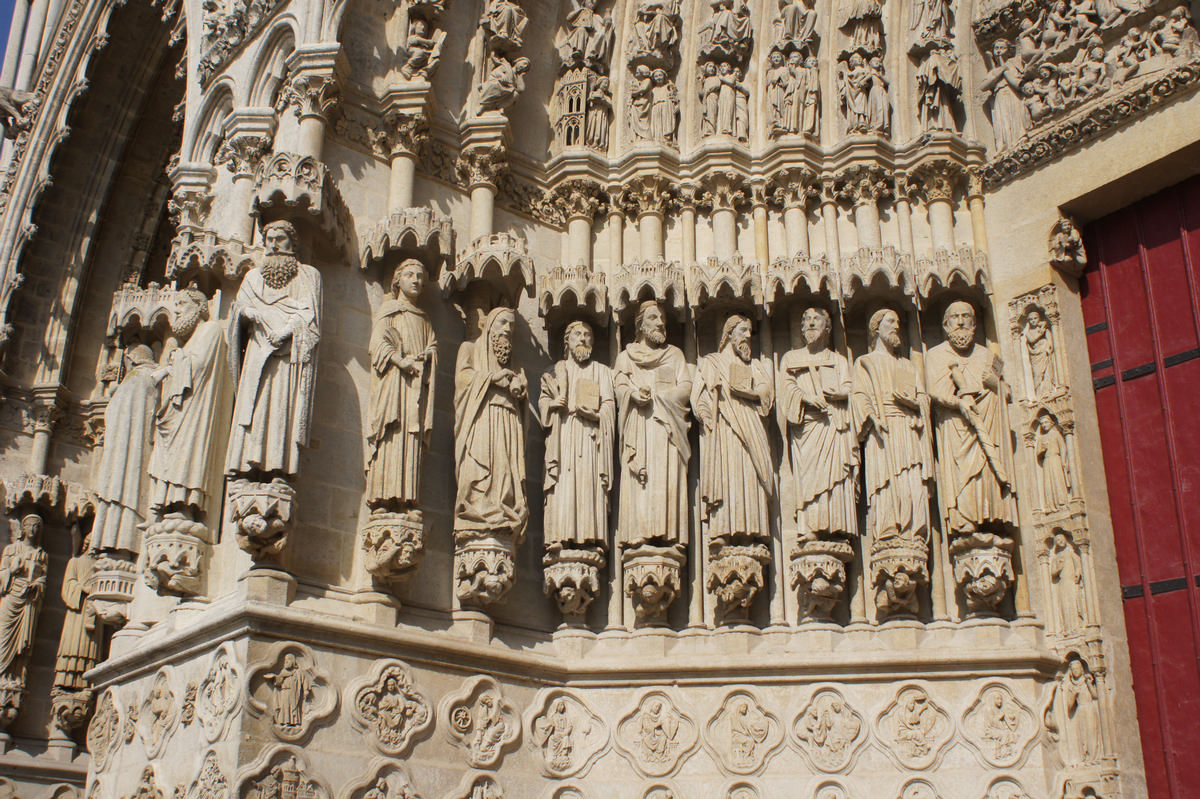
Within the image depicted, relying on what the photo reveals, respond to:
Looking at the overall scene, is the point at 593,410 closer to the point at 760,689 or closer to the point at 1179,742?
the point at 760,689

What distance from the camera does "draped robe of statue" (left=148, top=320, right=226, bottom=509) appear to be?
6.80 m

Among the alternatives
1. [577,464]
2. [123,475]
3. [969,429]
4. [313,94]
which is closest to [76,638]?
→ [123,475]

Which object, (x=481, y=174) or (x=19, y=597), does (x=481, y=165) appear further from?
(x=19, y=597)

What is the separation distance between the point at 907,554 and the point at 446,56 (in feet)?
14.9

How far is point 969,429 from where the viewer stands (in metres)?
7.40

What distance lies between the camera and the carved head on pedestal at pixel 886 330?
7.77 metres

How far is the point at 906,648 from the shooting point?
→ 7.12m

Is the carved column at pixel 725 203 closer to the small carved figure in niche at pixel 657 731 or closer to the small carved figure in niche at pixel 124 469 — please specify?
the small carved figure in niche at pixel 657 731

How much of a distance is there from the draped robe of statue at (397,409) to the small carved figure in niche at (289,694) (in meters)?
1.04

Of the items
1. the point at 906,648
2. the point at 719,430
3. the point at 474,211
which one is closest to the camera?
the point at 906,648

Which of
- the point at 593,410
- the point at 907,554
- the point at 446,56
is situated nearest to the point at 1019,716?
the point at 907,554

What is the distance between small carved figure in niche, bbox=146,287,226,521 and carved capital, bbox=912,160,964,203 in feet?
15.3

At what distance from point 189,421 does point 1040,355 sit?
5.08 meters

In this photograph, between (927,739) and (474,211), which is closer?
(927,739)
